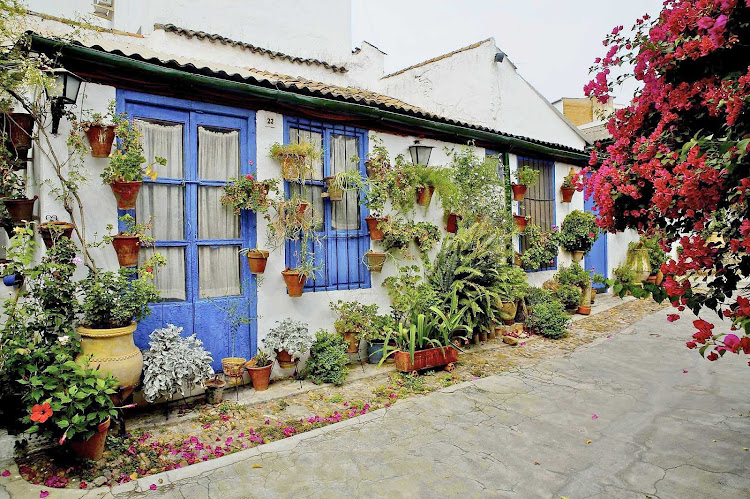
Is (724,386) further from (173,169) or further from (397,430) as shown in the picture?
(173,169)

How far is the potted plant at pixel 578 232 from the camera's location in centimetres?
A: 1040

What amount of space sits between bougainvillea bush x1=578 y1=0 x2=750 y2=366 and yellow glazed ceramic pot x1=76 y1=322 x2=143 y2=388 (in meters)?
4.16

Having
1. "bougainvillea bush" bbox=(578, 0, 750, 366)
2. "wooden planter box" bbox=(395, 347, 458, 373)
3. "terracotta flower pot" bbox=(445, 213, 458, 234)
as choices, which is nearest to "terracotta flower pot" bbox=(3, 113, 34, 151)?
"wooden planter box" bbox=(395, 347, 458, 373)

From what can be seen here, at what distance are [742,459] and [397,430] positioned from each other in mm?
2943

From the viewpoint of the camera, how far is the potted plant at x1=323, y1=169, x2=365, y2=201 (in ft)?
20.2

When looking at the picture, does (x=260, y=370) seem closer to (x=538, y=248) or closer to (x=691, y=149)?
(x=691, y=149)

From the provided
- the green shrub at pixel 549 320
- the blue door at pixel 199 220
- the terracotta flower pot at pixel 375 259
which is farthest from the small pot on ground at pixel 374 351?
the green shrub at pixel 549 320

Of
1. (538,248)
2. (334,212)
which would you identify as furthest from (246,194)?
(538,248)

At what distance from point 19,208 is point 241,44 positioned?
6.87 metres

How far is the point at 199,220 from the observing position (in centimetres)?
529

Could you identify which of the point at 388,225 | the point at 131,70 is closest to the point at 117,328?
the point at 131,70

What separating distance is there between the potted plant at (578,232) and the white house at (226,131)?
0.27 m

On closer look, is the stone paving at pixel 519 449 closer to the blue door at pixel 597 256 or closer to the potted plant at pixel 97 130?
the potted plant at pixel 97 130

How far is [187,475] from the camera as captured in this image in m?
3.54
